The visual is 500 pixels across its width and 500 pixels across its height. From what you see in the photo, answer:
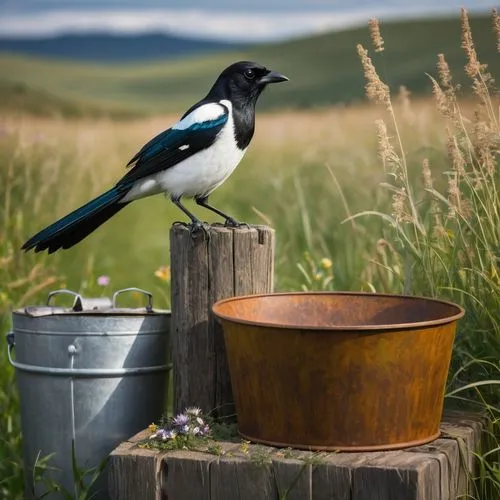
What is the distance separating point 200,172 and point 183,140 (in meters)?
0.14

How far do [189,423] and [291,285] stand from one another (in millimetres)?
2049

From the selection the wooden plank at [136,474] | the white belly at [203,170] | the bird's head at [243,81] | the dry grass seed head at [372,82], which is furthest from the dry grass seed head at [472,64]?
the wooden plank at [136,474]

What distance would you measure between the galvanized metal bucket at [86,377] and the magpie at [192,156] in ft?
1.48

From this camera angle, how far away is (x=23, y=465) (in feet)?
12.0

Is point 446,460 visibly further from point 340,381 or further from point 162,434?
point 162,434

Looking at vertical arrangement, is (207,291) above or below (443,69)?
below

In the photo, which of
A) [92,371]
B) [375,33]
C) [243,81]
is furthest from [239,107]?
[92,371]

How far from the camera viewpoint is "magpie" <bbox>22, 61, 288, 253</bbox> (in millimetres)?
3768

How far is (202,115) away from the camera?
382 centimetres

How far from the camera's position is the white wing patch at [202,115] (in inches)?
150

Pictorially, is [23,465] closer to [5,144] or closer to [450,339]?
[450,339]

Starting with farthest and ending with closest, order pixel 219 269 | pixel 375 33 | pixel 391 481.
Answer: pixel 375 33
pixel 219 269
pixel 391 481

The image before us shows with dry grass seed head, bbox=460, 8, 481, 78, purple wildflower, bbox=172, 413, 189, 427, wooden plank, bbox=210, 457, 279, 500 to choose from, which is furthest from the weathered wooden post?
dry grass seed head, bbox=460, 8, 481, 78

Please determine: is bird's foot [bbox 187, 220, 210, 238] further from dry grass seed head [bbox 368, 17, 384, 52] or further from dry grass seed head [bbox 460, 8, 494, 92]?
dry grass seed head [bbox 460, 8, 494, 92]
